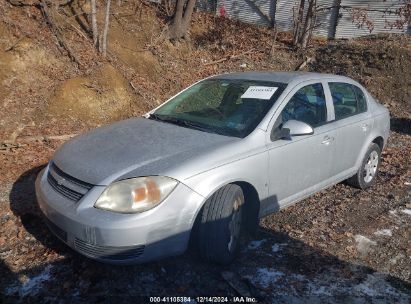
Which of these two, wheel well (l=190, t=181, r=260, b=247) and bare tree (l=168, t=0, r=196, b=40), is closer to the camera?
wheel well (l=190, t=181, r=260, b=247)

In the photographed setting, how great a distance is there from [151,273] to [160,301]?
35 centimetres

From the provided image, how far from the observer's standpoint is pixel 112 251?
2879mm

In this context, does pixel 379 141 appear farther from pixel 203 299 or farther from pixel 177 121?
pixel 203 299

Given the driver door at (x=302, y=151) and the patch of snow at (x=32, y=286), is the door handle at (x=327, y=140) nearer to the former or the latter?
the driver door at (x=302, y=151)

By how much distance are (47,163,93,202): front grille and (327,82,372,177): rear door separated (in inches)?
107

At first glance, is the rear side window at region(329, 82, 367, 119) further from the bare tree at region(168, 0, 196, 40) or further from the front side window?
the bare tree at region(168, 0, 196, 40)

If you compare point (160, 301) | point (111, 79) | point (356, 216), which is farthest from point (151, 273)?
point (111, 79)

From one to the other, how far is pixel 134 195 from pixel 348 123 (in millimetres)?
2807

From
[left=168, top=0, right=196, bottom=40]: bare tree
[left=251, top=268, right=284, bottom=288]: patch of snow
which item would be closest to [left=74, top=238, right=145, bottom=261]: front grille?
[left=251, top=268, right=284, bottom=288]: patch of snow

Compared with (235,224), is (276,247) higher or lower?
lower

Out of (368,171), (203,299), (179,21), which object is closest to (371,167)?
(368,171)

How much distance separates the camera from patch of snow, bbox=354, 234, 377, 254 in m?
3.85

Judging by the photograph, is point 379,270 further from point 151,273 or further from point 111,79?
point 111,79

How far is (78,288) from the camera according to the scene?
10.0 feet
